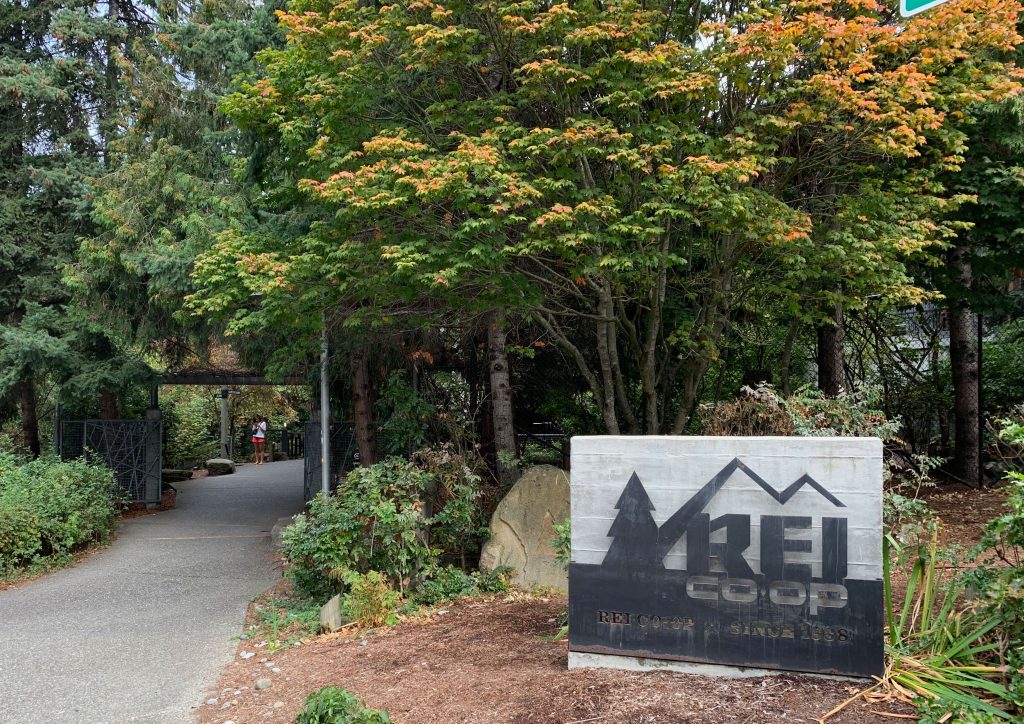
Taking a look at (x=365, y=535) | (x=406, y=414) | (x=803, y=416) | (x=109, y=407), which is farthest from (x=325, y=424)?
(x=109, y=407)

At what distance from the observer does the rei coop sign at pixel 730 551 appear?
14.6 ft

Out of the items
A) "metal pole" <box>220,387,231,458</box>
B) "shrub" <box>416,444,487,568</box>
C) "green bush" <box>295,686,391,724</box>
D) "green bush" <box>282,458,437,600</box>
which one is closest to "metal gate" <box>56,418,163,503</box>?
"shrub" <box>416,444,487,568</box>

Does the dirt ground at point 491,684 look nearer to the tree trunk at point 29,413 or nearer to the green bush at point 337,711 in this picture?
the green bush at point 337,711

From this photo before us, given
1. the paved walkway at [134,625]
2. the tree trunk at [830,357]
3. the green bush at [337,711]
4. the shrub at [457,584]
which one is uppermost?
the tree trunk at [830,357]

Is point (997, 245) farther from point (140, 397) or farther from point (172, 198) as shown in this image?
point (140, 397)

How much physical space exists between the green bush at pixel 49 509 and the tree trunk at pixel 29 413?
2745 mm

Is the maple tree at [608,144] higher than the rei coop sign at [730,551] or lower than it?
higher

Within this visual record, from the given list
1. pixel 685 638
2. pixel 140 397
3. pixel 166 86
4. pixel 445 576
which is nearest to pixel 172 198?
pixel 166 86

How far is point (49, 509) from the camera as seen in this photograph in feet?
35.9

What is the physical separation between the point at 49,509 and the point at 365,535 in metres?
5.95

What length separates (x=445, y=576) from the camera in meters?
7.89

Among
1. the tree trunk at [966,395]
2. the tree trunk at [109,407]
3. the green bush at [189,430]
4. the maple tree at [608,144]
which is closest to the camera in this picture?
the maple tree at [608,144]

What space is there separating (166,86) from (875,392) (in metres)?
11.6

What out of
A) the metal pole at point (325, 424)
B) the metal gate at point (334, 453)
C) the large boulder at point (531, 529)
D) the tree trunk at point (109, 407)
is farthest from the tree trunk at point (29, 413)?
the large boulder at point (531, 529)
